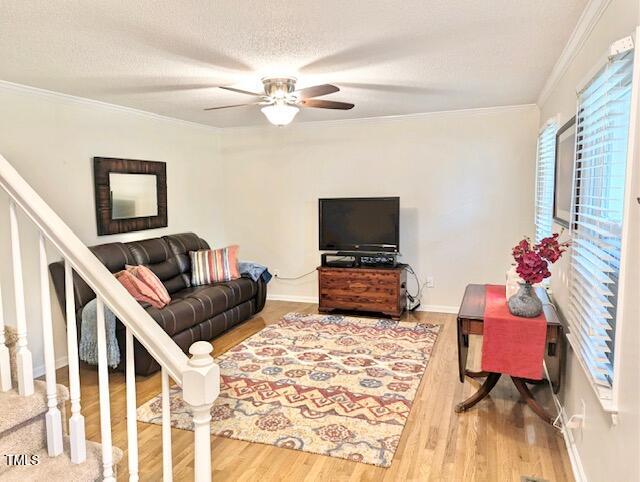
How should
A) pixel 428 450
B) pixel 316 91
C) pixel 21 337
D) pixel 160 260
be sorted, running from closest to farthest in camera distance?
pixel 21 337 → pixel 428 450 → pixel 316 91 → pixel 160 260

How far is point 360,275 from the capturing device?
5281 millimetres

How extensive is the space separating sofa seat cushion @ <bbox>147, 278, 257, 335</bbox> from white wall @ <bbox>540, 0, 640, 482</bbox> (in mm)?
2916

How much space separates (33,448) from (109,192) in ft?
11.0

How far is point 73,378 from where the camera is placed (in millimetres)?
1469

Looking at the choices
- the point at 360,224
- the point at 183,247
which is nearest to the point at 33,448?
the point at 183,247

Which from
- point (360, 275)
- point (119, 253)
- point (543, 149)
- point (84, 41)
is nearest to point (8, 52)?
point (84, 41)

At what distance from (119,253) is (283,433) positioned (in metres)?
2.47

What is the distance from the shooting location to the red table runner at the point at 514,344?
8.95ft

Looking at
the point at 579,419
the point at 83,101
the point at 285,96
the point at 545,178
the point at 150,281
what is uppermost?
the point at 83,101

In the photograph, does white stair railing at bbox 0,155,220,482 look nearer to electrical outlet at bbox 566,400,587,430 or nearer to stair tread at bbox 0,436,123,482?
stair tread at bbox 0,436,123,482

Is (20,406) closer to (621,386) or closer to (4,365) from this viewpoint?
(4,365)

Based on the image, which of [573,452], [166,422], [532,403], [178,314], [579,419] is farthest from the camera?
[178,314]

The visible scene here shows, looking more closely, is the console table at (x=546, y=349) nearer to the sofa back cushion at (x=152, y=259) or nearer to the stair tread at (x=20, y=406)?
the stair tread at (x=20, y=406)

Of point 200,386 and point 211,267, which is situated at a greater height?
point 200,386
